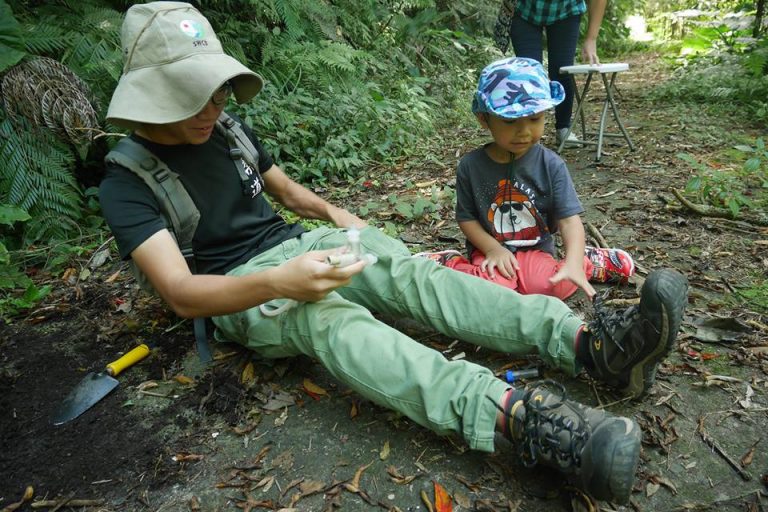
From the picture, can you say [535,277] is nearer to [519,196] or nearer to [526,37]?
[519,196]

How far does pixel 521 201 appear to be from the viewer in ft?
8.96

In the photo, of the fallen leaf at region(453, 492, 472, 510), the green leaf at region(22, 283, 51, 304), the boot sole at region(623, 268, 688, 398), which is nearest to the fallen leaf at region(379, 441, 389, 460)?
the fallen leaf at region(453, 492, 472, 510)

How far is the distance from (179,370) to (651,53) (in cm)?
1340

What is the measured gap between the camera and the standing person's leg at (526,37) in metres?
4.46

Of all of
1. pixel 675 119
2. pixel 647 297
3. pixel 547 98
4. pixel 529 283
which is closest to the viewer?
pixel 647 297

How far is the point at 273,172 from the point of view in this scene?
110 inches

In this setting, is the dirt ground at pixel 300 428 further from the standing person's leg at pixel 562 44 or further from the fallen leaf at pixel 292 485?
the standing person's leg at pixel 562 44

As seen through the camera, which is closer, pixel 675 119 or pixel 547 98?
pixel 547 98

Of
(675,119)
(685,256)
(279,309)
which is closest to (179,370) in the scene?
(279,309)

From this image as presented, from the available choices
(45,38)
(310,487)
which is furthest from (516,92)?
(45,38)

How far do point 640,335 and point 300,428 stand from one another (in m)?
1.37

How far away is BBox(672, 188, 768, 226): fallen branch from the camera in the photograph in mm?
3490

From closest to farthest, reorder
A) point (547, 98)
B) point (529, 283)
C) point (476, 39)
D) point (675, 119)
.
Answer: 1. point (547, 98)
2. point (529, 283)
3. point (675, 119)
4. point (476, 39)

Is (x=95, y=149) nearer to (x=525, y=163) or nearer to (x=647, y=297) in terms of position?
(x=525, y=163)
